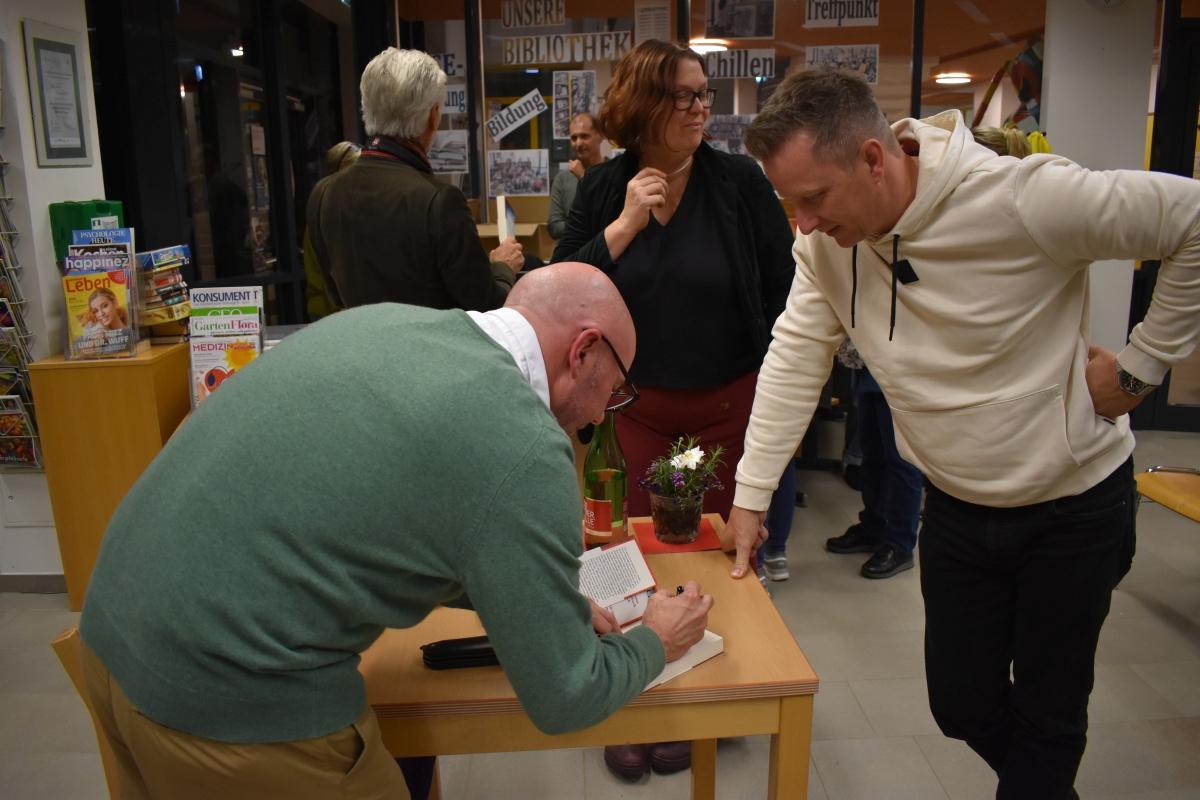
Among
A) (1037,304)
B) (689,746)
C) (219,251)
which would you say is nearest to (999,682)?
(1037,304)

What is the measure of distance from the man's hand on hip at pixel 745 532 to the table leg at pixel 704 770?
455 millimetres

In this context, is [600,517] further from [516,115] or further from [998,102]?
[998,102]

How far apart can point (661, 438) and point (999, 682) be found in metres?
0.92

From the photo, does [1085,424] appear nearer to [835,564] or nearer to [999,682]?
[999,682]

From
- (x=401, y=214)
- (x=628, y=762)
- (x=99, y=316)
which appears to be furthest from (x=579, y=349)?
(x=99, y=316)

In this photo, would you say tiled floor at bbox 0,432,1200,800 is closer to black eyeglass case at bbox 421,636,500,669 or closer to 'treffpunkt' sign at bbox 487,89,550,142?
black eyeglass case at bbox 421,636,500,669

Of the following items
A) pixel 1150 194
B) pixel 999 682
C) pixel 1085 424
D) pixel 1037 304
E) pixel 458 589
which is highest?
pixel 1150 194

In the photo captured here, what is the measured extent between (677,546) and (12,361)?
253cm

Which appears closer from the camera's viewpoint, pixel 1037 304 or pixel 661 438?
pixel 1037 304

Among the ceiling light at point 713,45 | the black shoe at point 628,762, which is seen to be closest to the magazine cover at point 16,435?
the black shoe at point 628,762

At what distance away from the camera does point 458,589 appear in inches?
46.5

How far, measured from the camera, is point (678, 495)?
1.82 meters

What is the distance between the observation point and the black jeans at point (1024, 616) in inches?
62.1

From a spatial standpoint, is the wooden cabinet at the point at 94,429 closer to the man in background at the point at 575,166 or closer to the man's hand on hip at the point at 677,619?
the man's hand on hip at the point at 677,619
